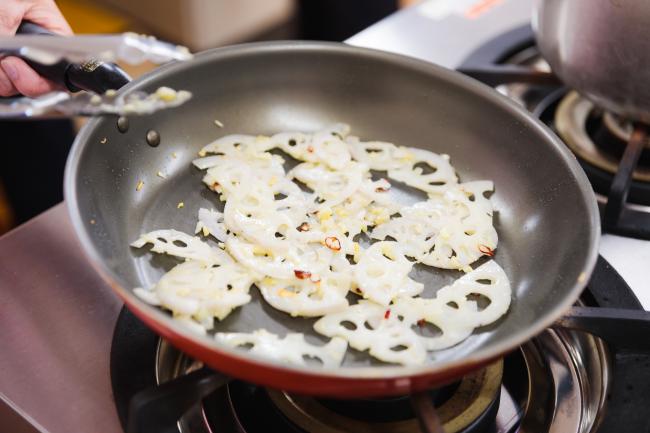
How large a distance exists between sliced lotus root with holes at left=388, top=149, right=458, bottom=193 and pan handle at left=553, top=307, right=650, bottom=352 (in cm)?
32

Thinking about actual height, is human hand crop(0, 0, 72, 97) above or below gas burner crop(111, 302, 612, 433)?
above

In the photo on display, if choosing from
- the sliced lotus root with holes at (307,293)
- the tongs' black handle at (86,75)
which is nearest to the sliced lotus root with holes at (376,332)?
the sliced lotus root with holes at (307,293)

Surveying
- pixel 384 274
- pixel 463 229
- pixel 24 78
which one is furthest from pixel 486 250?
pixel 24 78

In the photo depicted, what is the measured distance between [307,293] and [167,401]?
24 cm

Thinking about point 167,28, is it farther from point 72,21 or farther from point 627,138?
point 627,138

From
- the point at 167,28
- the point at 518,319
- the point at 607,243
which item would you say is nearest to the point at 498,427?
the point at 518,319

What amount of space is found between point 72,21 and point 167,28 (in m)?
0.35

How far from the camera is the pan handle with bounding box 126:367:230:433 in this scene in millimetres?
680

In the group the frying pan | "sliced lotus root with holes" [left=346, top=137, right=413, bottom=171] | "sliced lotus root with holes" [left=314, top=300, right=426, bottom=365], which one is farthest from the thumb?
"sliced lotus root with holes" [left=314, top=300, right=426, bottom=365]

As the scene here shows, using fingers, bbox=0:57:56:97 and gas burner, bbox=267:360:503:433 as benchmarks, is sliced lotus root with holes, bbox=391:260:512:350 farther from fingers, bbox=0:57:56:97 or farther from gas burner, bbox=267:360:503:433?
fingers, bbox=0:57:56:97

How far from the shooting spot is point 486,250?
0.94 meters

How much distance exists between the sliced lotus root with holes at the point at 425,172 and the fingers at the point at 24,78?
19.9 inches

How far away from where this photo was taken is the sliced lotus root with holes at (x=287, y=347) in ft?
2.50

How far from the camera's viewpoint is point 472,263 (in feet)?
3.08
